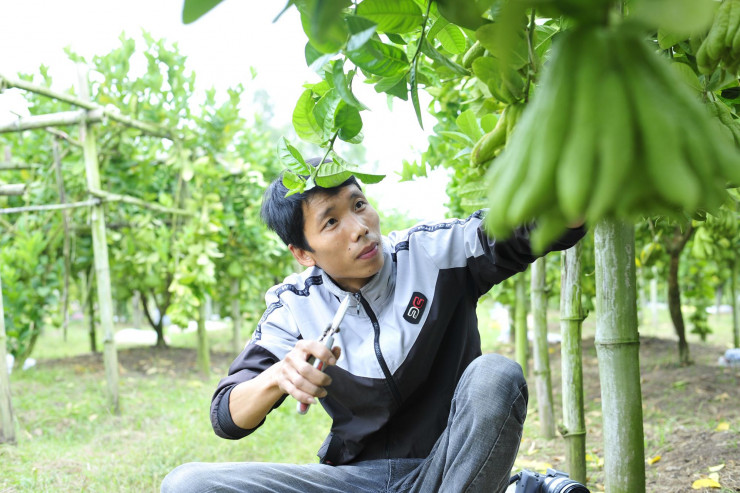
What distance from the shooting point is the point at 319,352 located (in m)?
1.20

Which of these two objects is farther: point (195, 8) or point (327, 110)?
point (327, 110)

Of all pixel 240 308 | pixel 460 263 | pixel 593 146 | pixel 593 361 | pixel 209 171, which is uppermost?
pixel 209 171

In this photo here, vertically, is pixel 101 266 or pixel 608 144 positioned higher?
pixel 608 144

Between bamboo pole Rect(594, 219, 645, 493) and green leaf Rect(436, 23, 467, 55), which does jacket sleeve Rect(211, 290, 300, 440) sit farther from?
green leaf Rect(436, 23, 467, 55)

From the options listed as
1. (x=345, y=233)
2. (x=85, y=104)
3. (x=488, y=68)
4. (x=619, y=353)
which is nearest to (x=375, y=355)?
(x=345, y=233)

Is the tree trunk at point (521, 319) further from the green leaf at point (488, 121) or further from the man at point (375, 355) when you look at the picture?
the green leaf at point (488, 121)

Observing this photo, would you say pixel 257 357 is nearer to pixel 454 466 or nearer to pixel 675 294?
pixel 454 466

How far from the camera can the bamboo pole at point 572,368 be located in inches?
69.4

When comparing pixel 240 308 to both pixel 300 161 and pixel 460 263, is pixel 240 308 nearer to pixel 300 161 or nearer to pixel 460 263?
pixel 460 263

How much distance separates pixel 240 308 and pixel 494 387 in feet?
16.6

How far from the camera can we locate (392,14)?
2.62ft

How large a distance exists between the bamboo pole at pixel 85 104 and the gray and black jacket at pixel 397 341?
8.30 ft

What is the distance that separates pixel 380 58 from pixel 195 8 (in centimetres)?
37

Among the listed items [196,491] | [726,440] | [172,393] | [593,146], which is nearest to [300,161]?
[593,146]
